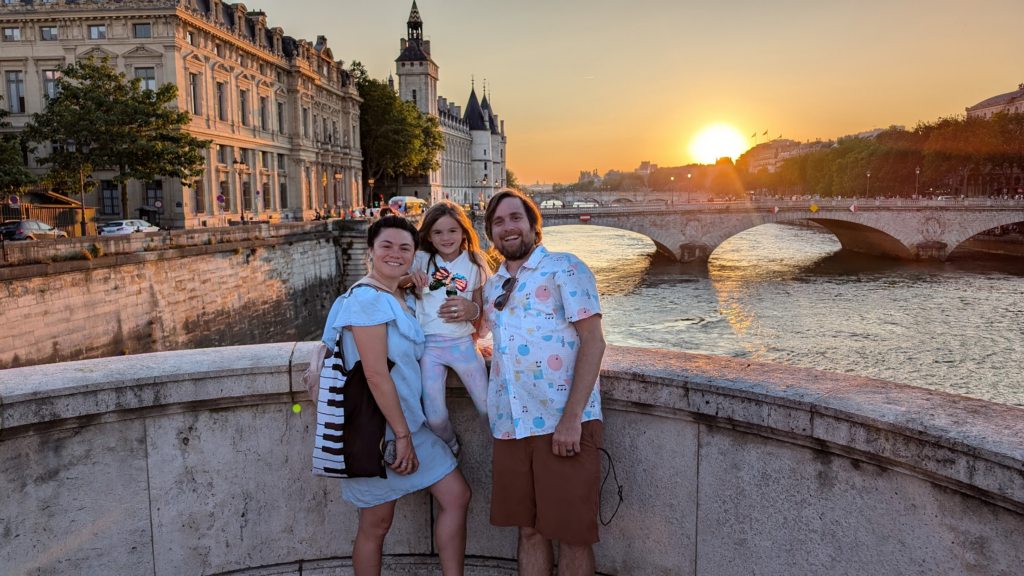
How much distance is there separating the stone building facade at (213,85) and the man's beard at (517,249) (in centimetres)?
2937

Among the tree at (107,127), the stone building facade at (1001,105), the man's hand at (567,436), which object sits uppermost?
the stone building facade at (1001,105)

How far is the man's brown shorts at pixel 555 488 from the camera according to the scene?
8.61 ft

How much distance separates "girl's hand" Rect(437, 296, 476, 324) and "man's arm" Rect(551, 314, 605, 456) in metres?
0.47

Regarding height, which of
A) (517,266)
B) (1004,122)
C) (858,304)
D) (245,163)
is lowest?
(858,304)

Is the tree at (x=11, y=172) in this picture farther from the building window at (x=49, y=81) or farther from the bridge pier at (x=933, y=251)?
the bridge pier at (x=933, y=251)

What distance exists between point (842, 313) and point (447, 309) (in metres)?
28.2

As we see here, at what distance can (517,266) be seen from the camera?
283cm

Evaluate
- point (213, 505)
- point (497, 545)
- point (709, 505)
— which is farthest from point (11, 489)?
point (709, 505)

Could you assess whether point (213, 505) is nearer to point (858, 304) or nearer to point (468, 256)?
point (468, 256)

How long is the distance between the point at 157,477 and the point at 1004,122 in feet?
228

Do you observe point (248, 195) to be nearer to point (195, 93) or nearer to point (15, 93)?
point (195, 93)

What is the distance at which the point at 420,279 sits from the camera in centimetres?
295

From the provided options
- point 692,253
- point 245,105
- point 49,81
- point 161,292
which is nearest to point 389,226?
point 161,292

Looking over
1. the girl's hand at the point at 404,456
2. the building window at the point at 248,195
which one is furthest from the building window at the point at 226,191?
Answer: the girl's hand at the point at 404,456
